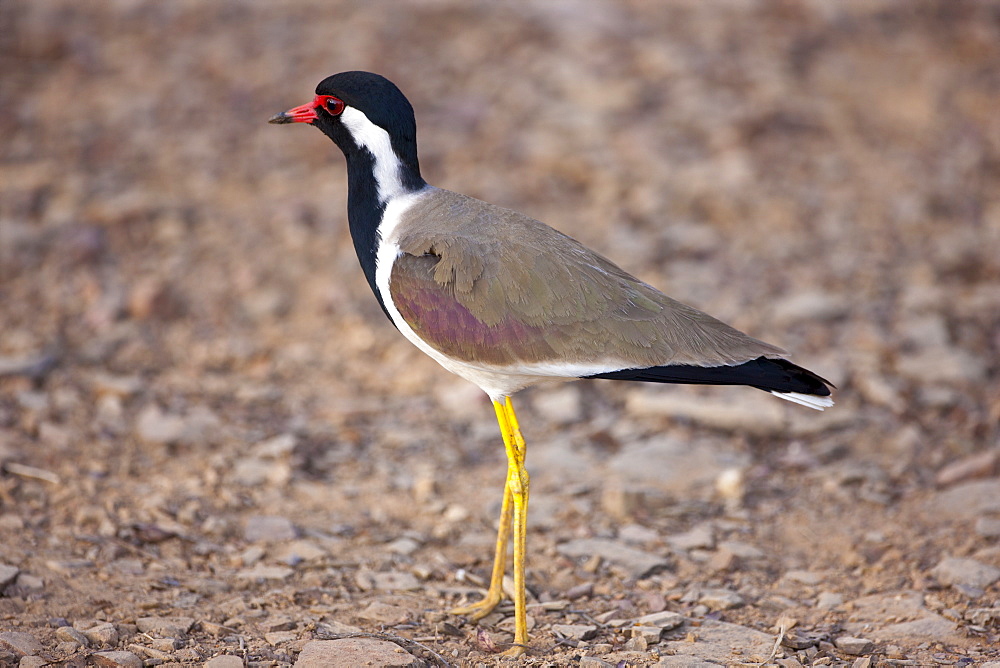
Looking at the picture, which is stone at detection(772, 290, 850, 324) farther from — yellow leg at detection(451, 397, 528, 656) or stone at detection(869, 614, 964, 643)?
yellow leg at detection(451, 397, 528, 656)

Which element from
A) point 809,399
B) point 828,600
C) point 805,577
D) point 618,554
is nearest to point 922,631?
point 828,600

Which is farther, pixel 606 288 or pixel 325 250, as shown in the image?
pixel 325 250

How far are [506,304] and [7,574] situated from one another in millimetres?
2495

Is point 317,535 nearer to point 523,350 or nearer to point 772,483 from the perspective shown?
point 523,350

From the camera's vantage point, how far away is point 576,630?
4.33 metres

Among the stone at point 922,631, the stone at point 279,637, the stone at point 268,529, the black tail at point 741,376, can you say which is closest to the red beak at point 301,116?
the black tail at point 741,376

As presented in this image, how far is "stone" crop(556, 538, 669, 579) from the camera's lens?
491cm

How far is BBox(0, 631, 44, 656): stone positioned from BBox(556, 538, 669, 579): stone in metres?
2.47

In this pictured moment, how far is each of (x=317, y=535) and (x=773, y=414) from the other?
2.97 meters

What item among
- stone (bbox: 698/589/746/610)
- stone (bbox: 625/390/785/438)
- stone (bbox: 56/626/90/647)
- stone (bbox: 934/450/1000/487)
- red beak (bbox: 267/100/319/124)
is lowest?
stone (bbox: 56/626/90/647)

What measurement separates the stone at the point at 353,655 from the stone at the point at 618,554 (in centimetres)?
138

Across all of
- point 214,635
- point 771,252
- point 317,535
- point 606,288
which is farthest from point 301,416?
point 771,252

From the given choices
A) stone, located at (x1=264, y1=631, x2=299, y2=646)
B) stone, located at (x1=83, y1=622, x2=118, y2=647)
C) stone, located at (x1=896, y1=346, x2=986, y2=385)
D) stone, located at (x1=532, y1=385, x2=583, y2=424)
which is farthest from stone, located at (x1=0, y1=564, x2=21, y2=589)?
stone, located at (x1=896, y1=346, x2=986, y2=385)

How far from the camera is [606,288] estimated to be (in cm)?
426
